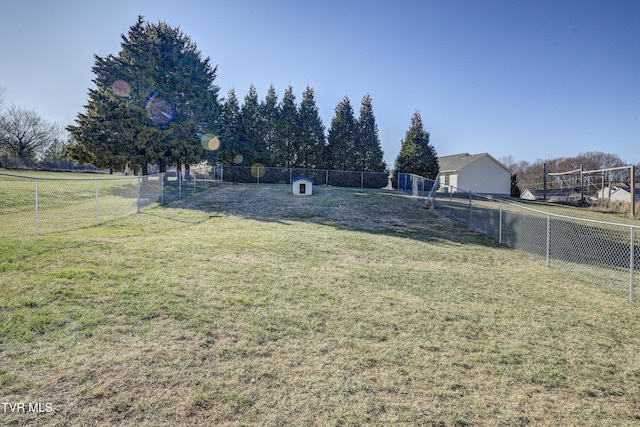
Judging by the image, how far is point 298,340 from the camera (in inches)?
134

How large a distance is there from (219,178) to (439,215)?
1567cm

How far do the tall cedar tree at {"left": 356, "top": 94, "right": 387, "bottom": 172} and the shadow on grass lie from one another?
11.5 m

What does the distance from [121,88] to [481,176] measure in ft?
100

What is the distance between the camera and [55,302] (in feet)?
12.6

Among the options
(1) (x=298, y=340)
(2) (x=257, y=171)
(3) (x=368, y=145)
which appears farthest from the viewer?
(3) (x=368, y=145)

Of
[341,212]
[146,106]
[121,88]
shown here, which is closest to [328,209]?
[341,212]

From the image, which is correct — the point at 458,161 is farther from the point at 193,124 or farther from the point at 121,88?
the point at 121,88

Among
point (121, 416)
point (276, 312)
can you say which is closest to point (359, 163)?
point (276, 312)

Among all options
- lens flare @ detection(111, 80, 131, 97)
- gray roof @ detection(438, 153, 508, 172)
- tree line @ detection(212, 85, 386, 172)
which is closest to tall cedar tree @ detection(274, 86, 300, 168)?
tree line @ detection(212, 85, 386, 172)

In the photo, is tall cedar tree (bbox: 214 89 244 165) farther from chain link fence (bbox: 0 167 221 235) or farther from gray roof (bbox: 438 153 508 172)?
gray roof (bbox: 438 153 508 172)

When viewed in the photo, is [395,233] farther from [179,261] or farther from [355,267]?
[179,261]

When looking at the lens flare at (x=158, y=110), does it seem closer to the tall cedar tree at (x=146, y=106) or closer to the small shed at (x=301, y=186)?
the tall cedar tree at (x=146, y=106)

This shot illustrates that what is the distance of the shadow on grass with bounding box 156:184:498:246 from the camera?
10.4 meters

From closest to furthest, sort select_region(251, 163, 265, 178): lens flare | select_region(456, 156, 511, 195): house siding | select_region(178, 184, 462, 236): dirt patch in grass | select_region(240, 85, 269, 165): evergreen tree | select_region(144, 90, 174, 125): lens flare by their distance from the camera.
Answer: select_region(178, 184, 462, 236): dirt patch in grass < select_region(144, 90, 174, 125): lens flare < select_region(251, 163, 265, 178): lens flare < select_region(240, 85, 269, 165): evergreen tree < select_region(456, 156, 511, 195): house siding
